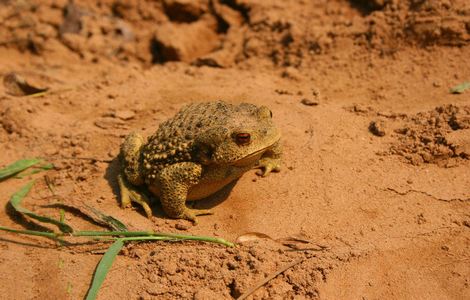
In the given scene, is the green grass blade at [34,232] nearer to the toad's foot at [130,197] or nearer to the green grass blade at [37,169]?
the toad's foot at [130,197]

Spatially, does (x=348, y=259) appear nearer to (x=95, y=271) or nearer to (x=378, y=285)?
(x=378, y=285)

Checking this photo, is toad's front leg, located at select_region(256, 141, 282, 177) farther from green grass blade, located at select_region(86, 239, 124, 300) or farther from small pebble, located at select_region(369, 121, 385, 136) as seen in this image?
green grass blade, located at select_region(86, 239, 124, 300)

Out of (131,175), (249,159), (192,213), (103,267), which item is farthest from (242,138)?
(103,267)

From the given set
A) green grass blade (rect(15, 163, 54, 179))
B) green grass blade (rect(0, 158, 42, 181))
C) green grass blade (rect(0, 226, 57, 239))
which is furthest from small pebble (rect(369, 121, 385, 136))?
green grass blade (rect(0, 158, 42, 181))

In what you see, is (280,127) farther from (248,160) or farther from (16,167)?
(16,167)

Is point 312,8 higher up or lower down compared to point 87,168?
higher up

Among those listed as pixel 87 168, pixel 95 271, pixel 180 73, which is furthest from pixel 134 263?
pixel 180 73

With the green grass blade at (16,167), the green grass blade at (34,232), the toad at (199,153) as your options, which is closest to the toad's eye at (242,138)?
the toad at (199,153)

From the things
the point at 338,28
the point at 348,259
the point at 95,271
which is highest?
the point at 338,28
